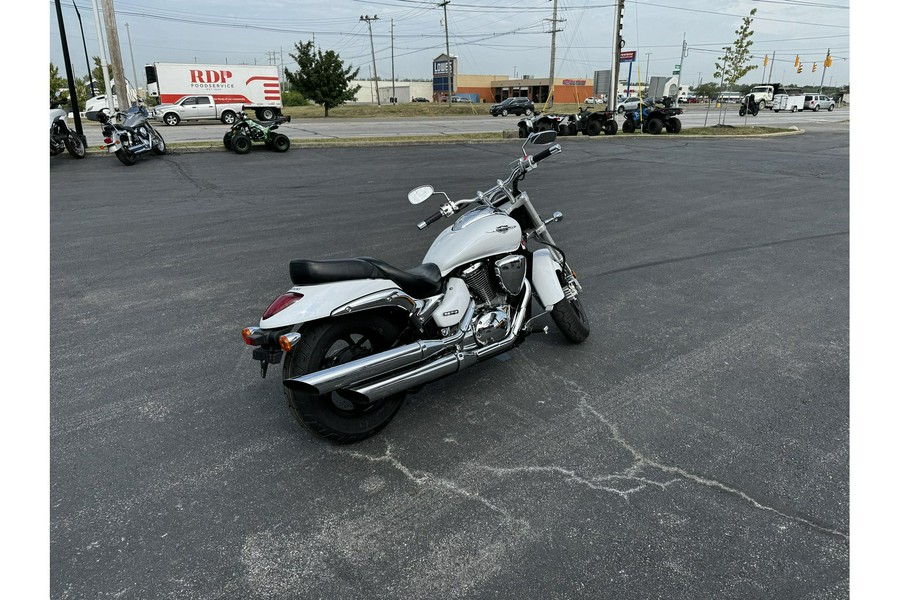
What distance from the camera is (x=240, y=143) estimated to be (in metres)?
15.8

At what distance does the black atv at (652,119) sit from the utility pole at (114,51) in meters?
19.6

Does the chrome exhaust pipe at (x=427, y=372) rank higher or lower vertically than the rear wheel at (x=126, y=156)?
lower

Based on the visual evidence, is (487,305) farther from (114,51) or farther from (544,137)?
(114,51)

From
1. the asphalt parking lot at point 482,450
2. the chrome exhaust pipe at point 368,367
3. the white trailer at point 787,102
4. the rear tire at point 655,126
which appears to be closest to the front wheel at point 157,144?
the asphalt parking lot at point 482,450

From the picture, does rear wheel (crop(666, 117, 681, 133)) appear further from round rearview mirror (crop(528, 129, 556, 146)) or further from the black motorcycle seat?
the black motorcycle seat

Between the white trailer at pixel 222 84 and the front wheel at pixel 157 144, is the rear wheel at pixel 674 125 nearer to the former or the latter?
the front wheel at pixel 157 144

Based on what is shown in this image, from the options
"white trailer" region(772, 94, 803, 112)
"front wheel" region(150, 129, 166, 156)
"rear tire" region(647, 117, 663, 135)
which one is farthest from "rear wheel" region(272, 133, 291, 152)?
"white trailer" region(772, 94, 803, 112)

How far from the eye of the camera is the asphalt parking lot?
2350 mm

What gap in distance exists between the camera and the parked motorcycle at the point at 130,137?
13555 millimetres

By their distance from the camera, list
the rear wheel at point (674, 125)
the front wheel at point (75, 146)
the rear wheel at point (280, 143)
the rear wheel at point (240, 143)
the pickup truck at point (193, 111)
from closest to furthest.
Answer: the front wheel at point (75, 146) → the rear wheel at point (240, 143) → the rear wheel at point (280, 143) → the rear wheel at point (674, 125) → the pickup truck at point (193, 111)

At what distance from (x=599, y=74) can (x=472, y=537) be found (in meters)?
35.3

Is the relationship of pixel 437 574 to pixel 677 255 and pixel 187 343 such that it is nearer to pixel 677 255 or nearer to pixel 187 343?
pixel 187 343

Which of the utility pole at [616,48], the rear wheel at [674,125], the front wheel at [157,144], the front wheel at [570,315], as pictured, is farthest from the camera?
the utility pole at [616,48]

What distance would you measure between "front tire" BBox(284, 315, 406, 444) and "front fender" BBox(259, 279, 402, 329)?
118 mm
